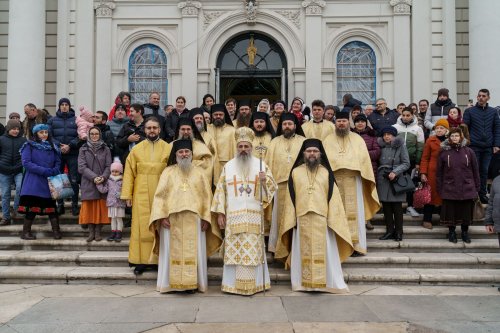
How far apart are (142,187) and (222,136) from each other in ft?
5.40

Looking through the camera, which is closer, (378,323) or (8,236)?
(378,323)

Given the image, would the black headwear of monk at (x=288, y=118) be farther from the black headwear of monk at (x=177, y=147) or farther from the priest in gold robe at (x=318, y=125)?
the black headwear of monk at (x=177, y=147)

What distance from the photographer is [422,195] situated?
757 cm

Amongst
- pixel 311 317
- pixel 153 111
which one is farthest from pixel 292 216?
pixel 153 111

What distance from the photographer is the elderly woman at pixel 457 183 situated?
7055 millimetres

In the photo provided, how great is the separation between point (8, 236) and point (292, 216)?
502cm

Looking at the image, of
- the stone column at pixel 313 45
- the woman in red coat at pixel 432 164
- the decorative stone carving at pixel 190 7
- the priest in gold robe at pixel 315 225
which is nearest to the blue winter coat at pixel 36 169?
the priest in gold robe at pixel 315 225

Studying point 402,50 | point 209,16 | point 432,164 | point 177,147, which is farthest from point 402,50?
point 177,147

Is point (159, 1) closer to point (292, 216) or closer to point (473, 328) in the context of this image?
point (292, 216)

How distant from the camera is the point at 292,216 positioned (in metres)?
6.01

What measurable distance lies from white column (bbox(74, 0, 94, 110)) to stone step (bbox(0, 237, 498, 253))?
19.8 ft

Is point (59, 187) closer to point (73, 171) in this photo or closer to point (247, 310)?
point (73, 171)

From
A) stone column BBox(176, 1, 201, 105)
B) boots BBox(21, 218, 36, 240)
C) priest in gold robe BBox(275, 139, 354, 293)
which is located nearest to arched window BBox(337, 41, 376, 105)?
stone column BBox(176, 1, 201, 105)

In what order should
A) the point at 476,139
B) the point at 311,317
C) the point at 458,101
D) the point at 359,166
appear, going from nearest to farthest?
the point at 311,317, the point at 359,166, the point at 476,139, the point at 458,101
